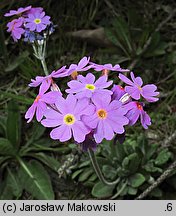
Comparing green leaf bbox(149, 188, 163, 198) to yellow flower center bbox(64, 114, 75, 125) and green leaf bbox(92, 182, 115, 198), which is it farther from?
yellow flower center bbox(64, 114, 75, 125)

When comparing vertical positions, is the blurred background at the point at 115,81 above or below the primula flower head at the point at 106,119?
below

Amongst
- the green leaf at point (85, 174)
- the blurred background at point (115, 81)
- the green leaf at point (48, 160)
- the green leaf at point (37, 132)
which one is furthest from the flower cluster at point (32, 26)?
the green leaf at point (85, 174)

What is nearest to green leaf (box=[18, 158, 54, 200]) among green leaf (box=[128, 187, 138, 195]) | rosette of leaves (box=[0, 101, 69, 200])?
rosette of leaves (box=[0, 101, 69, 200])

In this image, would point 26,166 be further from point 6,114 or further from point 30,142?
point 6,114

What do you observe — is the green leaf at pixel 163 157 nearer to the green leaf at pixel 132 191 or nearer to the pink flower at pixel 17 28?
the green leaf at pixel 132 191

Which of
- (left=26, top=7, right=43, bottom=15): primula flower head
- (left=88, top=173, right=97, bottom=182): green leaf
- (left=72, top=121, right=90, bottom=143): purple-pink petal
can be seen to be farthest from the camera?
(left=26, top=7, right=43, bottom=15): primula flower head

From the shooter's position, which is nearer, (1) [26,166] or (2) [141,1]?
(1) [26,166]
